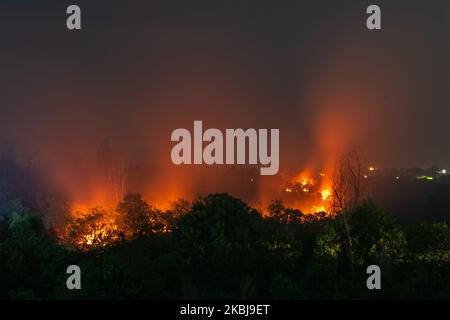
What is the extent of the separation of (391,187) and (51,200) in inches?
1726

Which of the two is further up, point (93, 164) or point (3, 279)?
point (93, 164)

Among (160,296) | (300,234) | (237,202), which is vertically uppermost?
(237,202)

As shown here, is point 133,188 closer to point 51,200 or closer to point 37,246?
point 51,200

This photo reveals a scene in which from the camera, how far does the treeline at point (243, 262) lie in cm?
1491

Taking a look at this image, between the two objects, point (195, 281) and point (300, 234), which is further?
point (300, 234)

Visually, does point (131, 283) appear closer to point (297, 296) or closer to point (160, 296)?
point (160, 296)

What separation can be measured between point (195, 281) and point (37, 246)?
6.79m

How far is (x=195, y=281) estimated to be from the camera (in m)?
15.8

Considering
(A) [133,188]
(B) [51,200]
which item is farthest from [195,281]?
(A) [133,188]

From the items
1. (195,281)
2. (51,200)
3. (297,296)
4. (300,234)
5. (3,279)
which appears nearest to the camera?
(297,296)

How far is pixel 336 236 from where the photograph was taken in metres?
18.2

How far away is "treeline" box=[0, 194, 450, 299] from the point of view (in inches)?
587

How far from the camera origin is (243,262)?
54.2ft

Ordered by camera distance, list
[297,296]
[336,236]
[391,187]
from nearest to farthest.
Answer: [297,296] → [336,236] → [391,187]
